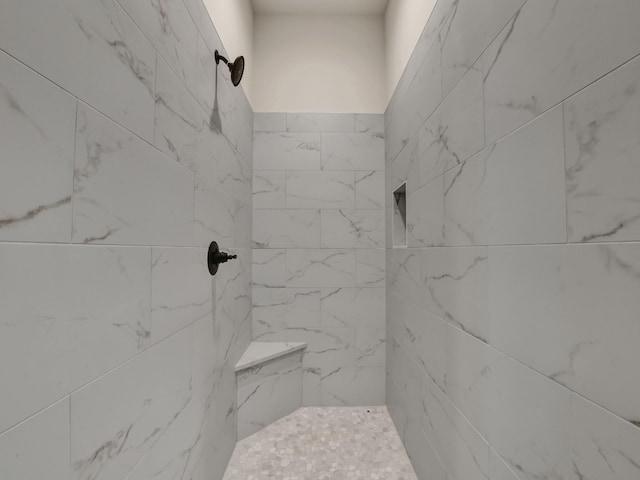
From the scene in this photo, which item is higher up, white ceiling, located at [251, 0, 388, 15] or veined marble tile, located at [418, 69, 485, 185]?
white ceiling, located at [251, 0, 388, 15]

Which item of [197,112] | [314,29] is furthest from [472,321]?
[314,29]

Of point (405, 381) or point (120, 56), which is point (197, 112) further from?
point (405, 381)

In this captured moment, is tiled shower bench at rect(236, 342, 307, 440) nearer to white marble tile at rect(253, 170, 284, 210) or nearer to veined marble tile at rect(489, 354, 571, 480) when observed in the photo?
white marble tile at rect(253, 170, 284, 210)

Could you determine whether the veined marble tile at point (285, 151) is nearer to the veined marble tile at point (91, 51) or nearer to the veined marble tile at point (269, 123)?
the veined marble tile at point (269, 123)

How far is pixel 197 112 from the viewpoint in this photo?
1.10 meters

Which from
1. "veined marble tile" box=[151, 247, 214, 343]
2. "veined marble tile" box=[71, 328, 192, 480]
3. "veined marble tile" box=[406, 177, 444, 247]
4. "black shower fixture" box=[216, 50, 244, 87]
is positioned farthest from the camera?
"black shower fixture" box=[216, 50, 244, 87]

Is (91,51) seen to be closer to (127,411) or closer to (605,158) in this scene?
(127,411)

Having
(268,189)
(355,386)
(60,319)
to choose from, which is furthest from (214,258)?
(355,386)

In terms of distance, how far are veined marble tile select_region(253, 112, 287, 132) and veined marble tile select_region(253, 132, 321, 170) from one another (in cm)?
3

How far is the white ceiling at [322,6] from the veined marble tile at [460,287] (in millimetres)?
1939

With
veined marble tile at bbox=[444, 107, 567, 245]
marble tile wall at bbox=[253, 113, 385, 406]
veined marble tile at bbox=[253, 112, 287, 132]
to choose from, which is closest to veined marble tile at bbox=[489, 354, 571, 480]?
veined marble tile at bbox=[444, 107, 567, 245]

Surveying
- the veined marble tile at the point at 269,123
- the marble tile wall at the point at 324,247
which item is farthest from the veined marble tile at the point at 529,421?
the veined marble tile at the point at 269,123

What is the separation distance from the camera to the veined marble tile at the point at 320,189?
211 centimetres

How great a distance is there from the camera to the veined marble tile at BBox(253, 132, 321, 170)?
2.12 metres
